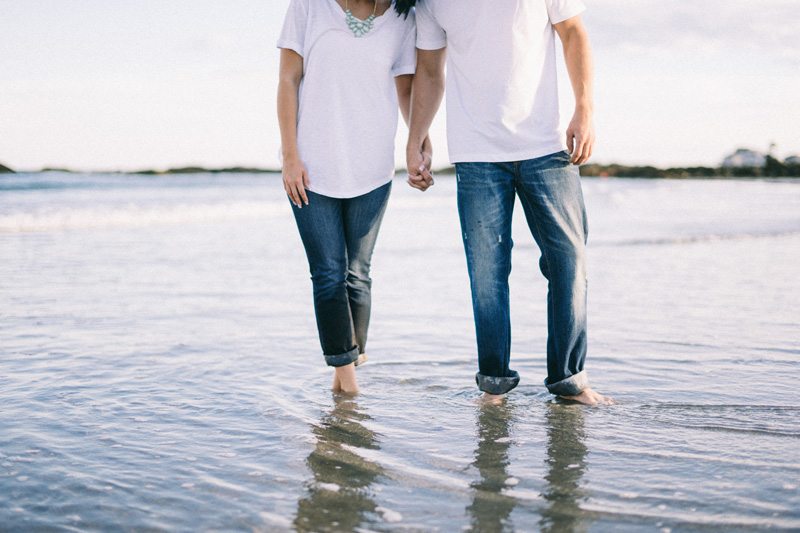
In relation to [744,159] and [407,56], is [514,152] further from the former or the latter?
[744,159]

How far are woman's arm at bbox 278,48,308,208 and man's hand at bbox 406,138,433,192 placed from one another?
1.50ft

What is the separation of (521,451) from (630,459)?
329mm

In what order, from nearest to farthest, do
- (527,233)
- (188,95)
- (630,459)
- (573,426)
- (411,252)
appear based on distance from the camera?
(630,459) < (573,426) < (411,252) < (527,233) < (188,95)

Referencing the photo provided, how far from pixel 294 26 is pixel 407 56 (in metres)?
0.48

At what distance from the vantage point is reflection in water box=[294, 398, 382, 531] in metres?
1.93

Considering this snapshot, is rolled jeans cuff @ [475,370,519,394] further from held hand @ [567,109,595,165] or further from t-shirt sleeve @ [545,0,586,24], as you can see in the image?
t-shirt sleeve @ [545,0,586,24]

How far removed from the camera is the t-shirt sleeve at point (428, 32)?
10.2ft

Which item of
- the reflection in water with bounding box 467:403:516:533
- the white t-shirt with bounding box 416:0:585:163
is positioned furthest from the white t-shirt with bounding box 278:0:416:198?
the reflection in water with bounding box 467:403:516:533

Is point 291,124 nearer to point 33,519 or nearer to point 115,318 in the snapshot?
point 33,519

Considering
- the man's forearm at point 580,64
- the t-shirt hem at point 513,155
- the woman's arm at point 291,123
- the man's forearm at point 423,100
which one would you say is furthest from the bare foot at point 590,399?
the woman's arm at point 291,123

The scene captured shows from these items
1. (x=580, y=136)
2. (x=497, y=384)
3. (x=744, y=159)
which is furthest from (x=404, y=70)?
(x=744, y=159)

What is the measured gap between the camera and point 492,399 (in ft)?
10.1

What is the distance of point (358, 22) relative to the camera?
9.98ft

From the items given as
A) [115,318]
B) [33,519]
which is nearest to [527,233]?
[115,318]
